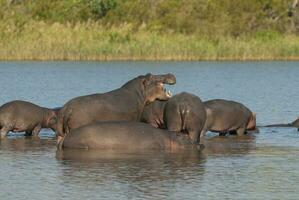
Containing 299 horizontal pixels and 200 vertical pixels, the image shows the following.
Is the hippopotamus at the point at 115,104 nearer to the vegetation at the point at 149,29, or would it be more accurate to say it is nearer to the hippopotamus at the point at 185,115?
the hippopotamus at the point at 185,115

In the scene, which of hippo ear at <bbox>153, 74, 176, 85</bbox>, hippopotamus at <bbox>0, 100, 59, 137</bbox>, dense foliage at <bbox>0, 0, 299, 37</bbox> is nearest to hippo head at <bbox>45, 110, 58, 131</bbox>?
hippopotamus at <bbox>0, 100, 59, 137</bbox>

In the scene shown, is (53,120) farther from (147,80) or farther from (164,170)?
(164,170)

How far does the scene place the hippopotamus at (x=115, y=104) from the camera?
559 inches

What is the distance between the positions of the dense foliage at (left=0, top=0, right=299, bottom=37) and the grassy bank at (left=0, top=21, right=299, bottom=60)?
548cm

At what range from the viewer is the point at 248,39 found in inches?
Answer: 1620

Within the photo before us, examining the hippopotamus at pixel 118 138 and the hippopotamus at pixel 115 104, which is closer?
the hippopotamus at pixel 118 138

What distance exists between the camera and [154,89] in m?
15.0

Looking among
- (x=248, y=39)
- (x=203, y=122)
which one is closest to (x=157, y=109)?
(x=203, y=122)

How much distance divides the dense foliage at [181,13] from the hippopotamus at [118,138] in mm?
32402

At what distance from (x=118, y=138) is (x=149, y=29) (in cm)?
3133

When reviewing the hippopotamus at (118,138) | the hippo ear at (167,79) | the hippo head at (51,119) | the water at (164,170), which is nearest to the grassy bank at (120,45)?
the water at (164,170)

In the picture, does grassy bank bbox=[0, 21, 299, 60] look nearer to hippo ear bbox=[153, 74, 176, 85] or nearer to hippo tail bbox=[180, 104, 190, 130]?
hippo ear bbox=[153, 74, 176, 85]

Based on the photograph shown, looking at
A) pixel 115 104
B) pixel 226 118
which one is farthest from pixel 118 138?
pixel 226 118

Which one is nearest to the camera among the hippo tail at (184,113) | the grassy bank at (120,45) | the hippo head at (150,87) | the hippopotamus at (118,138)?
the hippopotamus at (118,138)
